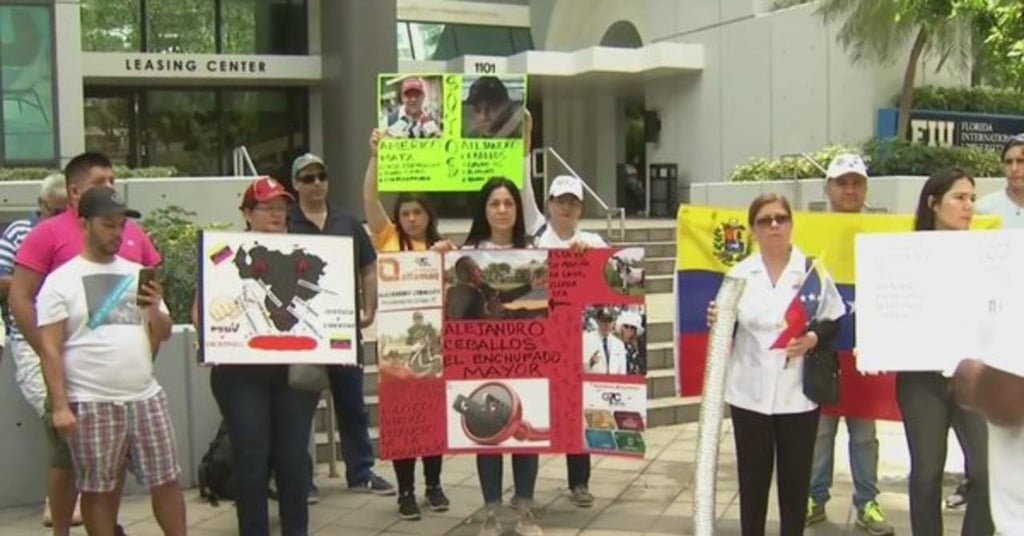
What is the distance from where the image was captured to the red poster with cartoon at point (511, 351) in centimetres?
604

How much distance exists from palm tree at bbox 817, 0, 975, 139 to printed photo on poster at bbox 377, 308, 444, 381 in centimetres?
1059

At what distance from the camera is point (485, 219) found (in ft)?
20.2

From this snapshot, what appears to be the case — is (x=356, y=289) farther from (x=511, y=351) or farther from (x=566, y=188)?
(x=566, y=188)

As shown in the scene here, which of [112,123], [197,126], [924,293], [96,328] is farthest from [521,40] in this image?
[924,293]

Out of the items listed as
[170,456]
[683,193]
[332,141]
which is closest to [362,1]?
[332,141]

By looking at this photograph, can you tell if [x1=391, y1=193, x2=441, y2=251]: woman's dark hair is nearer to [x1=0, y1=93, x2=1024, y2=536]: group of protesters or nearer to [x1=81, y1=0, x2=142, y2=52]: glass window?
[x1=0, y1=93, x2=1024, y2=536]: group of protesters

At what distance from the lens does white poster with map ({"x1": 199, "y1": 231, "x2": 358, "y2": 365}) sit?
17.3 ft

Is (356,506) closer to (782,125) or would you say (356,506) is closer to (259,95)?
(782,125)

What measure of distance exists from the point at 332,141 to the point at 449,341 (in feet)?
46.4

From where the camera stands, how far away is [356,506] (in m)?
6.74

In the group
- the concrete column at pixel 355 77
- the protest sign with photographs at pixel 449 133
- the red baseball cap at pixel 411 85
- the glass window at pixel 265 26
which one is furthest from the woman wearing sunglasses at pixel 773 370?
the glass window at pixel 265 26

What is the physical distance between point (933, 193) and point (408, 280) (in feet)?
8.65

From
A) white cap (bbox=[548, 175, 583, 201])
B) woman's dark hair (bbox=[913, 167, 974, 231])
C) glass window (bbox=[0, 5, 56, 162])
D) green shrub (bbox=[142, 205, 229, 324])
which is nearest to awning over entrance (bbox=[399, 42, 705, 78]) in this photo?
glass window (bbox=[0, 5, 56, 162])

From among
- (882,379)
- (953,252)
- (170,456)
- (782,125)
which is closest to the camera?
(953,252)
